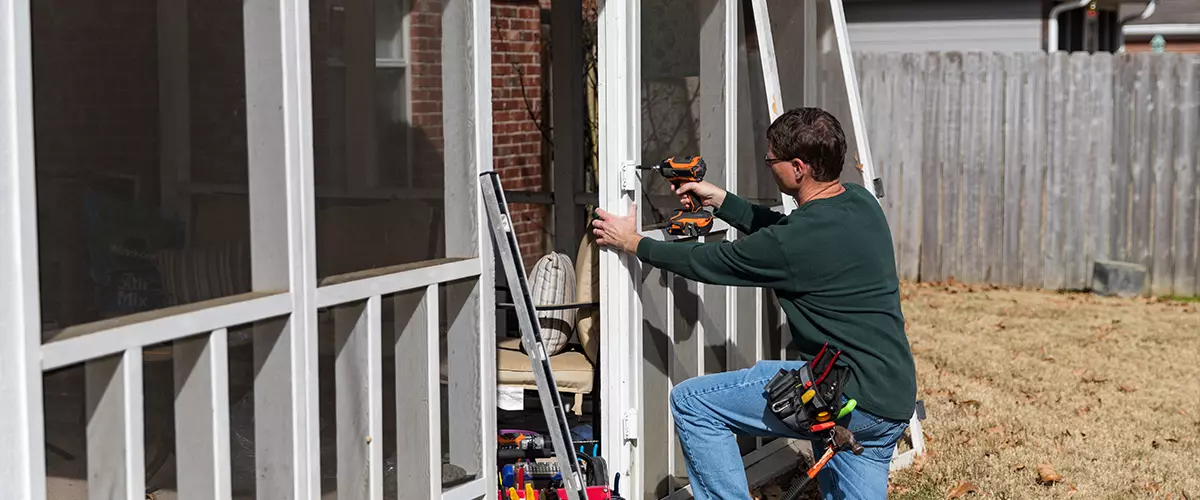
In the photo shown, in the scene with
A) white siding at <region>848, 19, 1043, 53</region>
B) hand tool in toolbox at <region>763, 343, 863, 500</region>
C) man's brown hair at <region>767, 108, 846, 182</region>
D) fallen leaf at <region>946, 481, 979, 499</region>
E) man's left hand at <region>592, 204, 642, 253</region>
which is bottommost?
fallen leaf at <region>946, 481, 979, 499</region>

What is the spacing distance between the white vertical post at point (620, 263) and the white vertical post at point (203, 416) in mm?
1880

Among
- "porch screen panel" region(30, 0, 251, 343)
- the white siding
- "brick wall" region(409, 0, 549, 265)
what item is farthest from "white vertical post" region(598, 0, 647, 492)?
the white siding

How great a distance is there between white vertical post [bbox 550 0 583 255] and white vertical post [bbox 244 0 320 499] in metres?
3.63

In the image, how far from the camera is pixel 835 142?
14.4 ft

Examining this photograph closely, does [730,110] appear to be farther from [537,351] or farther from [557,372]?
[537,351]

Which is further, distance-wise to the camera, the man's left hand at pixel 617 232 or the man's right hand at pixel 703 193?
the man's right hand at pixel 703 193

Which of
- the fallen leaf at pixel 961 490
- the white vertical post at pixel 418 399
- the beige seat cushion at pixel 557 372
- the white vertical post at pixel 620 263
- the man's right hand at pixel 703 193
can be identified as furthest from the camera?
the fallen leaf at pixel 961 490

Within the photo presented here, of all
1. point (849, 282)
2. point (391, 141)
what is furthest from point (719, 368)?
point (391, 141)

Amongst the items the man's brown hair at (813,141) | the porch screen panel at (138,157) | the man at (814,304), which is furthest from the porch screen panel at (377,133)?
the man's brown hair at (813,141)

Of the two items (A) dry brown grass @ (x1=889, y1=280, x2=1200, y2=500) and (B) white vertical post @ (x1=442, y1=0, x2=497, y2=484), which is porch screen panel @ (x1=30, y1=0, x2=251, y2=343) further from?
(A) dry brown grass @ (x1=889, y1=280, x2=1200, y2=500)

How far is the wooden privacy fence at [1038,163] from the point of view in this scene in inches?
468

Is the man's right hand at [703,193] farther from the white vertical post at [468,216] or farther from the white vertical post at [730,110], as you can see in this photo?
the white vertical post at [468,216]

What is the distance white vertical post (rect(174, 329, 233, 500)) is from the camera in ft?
10.4

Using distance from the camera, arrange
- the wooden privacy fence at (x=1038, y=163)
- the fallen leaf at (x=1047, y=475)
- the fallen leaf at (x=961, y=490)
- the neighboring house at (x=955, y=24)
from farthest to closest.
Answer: the neighboring house at (x=955, y=24)
the wooden privacy fence at (x=1038, y=163)
the fallen leaf at (x=1047, y=475)
the fallen leaf at (x=961, y=490)
